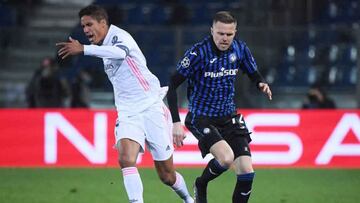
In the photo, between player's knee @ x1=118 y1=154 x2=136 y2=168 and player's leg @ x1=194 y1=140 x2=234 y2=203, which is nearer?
player's knee @ x1=118 y1=154 x2=136 y2=168

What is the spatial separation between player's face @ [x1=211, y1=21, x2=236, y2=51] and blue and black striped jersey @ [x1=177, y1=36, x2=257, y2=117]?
0.53 feet

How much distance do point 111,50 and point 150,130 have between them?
0.94m

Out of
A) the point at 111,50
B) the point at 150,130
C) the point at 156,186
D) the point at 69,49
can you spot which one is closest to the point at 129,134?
the point at 150,130

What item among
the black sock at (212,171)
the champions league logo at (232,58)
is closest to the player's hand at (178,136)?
the black sock at (212,171)

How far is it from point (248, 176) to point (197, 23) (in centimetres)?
1001

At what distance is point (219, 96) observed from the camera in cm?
840

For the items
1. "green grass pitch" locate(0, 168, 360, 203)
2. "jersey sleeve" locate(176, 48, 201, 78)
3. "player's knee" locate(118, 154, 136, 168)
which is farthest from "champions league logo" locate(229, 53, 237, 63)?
"green grass pitch" locate(0, 168, 360, 203)

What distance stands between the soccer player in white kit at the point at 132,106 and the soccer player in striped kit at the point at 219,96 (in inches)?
8.4

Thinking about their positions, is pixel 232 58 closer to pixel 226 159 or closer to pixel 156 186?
pixel 226 159

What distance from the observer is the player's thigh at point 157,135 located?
817 cm

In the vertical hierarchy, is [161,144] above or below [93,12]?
below

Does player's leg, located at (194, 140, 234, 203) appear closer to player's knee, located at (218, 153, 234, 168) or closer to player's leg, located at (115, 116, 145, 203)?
player's knee, located at (218, 153, 234, 168)

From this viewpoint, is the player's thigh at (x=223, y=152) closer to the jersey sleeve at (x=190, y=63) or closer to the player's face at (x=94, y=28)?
the jersey sleeve at (x=190, y=63)

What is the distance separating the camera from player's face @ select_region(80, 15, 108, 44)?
789 centimetres
